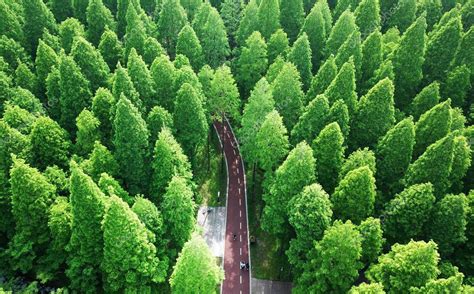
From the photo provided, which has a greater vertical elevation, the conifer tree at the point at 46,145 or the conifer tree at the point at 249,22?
the conifer tree at the point at 249,22

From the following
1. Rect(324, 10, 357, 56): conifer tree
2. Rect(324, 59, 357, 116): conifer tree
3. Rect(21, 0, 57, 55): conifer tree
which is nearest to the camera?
Rect(324, 59, 357, 116): conifer tree

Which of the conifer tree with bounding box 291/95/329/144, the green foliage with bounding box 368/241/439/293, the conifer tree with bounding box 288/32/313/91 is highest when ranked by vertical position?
the conifer tree with bounding box 288/32/313/91

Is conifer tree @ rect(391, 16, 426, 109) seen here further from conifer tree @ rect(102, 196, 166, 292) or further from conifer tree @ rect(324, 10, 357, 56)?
conifer tree @ rect(102, 196, 166, 292)

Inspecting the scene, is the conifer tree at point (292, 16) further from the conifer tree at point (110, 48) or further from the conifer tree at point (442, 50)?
the conifer tree at point (110, 48)

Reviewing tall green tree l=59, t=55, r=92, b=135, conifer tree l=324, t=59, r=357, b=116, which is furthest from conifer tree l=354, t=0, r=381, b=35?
tall green tree l=59, t=55, r=92, b=135

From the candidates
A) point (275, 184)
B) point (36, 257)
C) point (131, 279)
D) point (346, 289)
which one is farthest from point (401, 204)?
point (36, 257)

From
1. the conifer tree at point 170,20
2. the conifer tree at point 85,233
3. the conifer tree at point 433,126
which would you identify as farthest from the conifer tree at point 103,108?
the conifer tree at point 433,126

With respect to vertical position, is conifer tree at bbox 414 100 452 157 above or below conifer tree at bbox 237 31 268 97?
below
